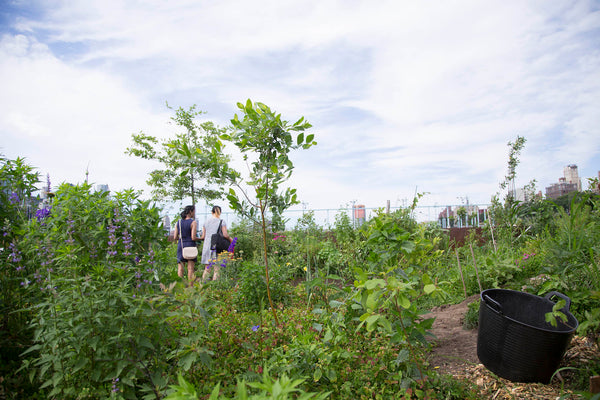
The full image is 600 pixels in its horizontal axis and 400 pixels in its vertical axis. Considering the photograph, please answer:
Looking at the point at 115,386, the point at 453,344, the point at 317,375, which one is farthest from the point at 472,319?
the point at 115,386

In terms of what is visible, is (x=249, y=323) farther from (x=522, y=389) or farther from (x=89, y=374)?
(x=522, y=389)

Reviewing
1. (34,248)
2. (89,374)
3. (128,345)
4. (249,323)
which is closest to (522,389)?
(249,323)

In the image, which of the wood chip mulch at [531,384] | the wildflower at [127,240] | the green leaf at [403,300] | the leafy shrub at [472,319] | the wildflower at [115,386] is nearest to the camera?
the green leaf at [403,300]

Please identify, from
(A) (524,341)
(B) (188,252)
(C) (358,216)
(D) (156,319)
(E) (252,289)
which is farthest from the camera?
(C) (358,216)

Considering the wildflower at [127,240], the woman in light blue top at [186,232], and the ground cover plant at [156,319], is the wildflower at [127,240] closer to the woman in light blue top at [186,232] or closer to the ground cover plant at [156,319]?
the ground cover plant at [156,319]

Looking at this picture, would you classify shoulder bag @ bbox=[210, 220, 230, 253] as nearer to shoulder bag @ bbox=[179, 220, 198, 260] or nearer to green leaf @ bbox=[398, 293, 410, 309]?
shoulder bag @ bbox=[179, 220, 198, 260]

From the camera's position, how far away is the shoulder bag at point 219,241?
643 cm

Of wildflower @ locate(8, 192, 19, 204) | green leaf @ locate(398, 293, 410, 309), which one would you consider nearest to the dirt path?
green leaf @ locate(398, 293, 410, 309)

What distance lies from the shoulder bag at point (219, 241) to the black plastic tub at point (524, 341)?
Result: 462 centimetres

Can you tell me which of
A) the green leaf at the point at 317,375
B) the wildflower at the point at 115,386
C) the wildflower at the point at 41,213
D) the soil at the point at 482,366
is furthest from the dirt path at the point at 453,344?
the wildflower at the point at 41,213

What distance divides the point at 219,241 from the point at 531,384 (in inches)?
200

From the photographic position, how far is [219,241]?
21.1ft

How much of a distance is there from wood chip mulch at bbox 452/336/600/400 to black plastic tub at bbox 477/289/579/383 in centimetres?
6

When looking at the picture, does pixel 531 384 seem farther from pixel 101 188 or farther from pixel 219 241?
pixel 219 241
